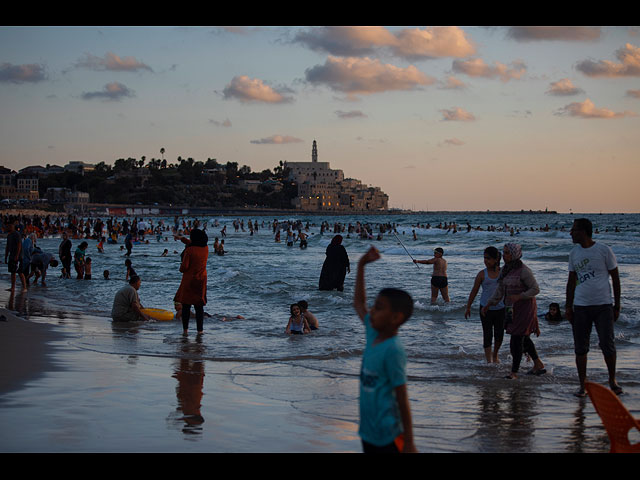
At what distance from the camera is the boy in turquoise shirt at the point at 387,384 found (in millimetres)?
3332

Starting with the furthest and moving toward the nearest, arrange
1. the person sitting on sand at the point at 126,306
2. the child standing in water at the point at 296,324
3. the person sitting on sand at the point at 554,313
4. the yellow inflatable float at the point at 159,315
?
the yellow inflatable float at the point at 159,315 < the person sitting on sand at the point at 554,313 < the person sitting on sand at the point at 126,306 < the child standing in water at the point at 296,324

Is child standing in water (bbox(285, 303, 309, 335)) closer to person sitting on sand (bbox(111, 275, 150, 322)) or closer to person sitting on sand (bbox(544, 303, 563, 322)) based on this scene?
person sitting on sand (bbox(111, 275, 150, 322))

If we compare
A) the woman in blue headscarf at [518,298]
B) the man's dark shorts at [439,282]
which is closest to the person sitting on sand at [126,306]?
the man's dark shorts at [439,282]

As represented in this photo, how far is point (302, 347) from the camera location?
10.6 metres

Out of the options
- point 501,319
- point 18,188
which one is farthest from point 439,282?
point 18,188

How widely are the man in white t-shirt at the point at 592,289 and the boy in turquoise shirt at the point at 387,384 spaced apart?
13.4 ft

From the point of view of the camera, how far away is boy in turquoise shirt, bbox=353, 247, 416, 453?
10.9 feet

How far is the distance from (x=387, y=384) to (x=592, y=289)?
4306mm

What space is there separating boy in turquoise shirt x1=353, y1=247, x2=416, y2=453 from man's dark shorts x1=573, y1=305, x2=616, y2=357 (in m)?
4.17

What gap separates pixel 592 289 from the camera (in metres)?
6.93

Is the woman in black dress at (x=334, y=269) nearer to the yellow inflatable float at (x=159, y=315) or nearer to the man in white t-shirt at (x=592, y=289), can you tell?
the yellow inflatable float at (x=159, y=315)
